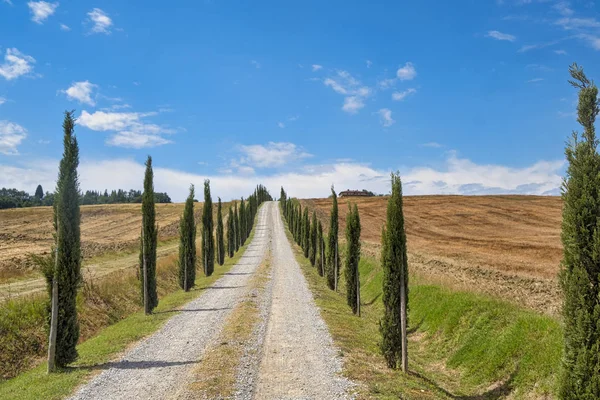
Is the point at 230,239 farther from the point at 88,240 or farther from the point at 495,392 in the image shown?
the point at 495,392

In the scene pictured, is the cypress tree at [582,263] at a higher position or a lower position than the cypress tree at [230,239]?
higher

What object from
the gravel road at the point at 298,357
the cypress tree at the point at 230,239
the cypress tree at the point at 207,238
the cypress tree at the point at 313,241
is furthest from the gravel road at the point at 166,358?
the cypress tree at the point at 230,239

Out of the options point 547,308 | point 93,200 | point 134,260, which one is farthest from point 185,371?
point 93,200

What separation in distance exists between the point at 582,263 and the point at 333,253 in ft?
66.2

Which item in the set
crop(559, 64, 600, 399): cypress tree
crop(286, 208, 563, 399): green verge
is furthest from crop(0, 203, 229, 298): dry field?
crop(559, 64, 600, 399): cypress tree

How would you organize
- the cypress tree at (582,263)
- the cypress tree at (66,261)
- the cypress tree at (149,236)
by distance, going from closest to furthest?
the cypress tree at (582,263), the cypress tree at (66,261), the cypress tree at (149,236)

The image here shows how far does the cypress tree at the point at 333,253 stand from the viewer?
26031 millimetres

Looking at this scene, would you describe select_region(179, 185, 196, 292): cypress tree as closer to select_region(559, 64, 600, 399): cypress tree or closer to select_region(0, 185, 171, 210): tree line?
select_region(559, 64, 600, 399): cypress tree

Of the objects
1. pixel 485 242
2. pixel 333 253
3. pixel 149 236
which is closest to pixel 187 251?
pixel 149 236

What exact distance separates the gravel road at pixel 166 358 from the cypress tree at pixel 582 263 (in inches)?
304

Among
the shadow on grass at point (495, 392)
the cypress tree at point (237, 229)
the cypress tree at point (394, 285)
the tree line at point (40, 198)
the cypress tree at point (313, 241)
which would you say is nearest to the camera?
the shadow on grass at point (495, 392)

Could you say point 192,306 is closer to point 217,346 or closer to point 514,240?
point 217,346

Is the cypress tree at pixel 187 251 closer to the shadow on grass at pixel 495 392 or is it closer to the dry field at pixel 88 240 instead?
the dry field at pixel 88 240

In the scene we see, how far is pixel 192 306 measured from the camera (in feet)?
65.7
